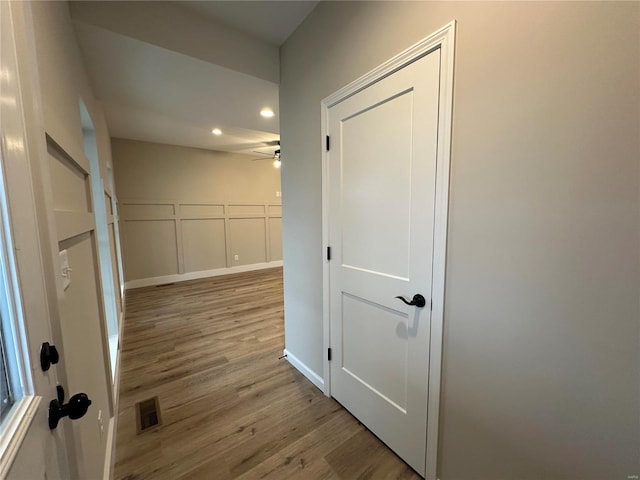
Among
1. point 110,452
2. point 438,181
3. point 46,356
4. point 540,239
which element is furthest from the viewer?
point 110,452

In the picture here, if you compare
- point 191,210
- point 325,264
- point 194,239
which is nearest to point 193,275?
point 194,239

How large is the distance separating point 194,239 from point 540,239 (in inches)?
221

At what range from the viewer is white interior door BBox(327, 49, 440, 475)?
50.6 inches

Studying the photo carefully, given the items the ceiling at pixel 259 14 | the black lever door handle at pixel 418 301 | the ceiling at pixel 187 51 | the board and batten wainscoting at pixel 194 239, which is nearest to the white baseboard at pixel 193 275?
the board and batten wainscoting at pixel 194 239

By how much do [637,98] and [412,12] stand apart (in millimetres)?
978

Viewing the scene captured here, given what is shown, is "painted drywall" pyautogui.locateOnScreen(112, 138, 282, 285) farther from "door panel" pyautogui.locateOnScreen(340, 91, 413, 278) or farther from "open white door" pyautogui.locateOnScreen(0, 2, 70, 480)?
"open white door" pyautogui.locateOnScreen(0, 2, 70, 480)

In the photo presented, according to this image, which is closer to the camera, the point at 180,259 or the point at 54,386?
the point at 54,386

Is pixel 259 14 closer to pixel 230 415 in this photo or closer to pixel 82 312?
pixel 82 312

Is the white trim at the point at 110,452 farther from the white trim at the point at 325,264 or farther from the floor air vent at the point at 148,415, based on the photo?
the white trim at the point at 325,264

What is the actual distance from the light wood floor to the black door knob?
113 cm

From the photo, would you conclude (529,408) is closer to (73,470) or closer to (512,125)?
(512,125)

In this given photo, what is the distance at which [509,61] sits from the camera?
978mm

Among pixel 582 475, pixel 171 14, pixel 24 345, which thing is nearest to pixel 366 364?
pixel 582 475

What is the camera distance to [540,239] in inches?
37.1
